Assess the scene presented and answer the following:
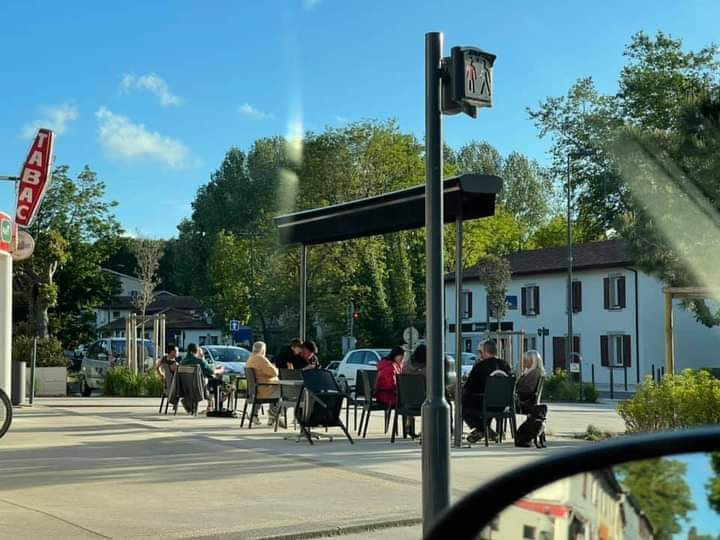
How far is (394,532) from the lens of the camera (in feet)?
26.6

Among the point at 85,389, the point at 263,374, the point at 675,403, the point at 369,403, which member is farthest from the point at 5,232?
the point at 85,389

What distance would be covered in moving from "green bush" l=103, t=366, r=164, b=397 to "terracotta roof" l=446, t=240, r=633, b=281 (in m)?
29.5

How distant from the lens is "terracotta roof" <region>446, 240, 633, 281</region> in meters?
56.1

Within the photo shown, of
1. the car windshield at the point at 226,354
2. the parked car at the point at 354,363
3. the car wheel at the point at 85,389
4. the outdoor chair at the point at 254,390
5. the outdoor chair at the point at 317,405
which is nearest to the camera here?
the outdoor chair at the point at 317,405

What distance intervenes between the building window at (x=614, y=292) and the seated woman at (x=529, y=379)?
4014 cm

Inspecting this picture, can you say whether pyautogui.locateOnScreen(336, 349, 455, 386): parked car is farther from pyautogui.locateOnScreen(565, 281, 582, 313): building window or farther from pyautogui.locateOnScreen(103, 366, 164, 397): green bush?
pyautogui.locateOnScreen(565, 281, 582, 313): building window

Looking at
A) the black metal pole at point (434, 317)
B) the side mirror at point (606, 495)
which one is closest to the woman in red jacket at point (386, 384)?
the black metal pole at point (434, 317)

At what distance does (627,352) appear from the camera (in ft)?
178

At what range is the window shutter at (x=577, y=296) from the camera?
5816 cm

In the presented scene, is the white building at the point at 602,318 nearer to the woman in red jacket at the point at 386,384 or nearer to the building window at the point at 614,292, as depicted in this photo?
the building window at the point at 614,292

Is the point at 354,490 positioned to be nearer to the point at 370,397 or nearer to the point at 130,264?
the point at 370,397

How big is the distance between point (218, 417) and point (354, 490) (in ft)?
33.6

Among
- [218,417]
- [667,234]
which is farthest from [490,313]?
[218,417]

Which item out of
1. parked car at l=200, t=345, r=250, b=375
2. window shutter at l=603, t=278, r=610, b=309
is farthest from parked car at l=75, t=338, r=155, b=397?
window shutter at l=603, t=278, r=610, b=309
